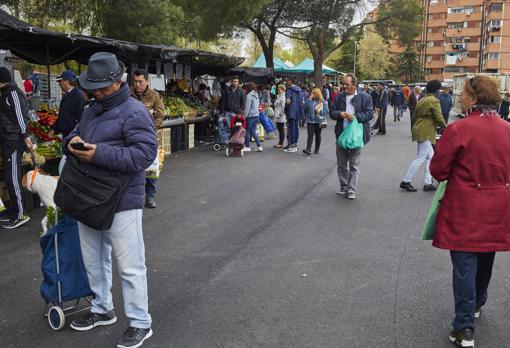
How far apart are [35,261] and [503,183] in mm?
4338

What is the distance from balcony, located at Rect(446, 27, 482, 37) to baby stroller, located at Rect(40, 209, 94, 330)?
102955 millimetres

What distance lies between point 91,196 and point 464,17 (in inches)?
4141

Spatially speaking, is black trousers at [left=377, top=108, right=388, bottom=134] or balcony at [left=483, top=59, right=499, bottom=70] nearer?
black trousers at [left=377, top=108, right=388, bottom=134]

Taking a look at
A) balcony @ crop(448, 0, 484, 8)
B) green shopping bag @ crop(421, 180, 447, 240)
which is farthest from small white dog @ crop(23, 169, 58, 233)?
balcony @ crop(448, 0, 484, 8)

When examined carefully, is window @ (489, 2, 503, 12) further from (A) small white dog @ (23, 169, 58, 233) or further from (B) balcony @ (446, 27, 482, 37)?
(A) small white dog @ (23, 169, 58, 233)

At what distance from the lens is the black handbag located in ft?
11.1

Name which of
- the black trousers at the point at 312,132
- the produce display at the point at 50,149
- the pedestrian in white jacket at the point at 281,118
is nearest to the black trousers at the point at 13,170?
the produce display at the point at 50,149

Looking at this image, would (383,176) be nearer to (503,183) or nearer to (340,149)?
(340,149)

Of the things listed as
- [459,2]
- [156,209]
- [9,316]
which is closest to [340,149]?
[156,209]

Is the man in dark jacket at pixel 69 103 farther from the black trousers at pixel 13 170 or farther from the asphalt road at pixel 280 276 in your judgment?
the asphalt road at pixel 280 276

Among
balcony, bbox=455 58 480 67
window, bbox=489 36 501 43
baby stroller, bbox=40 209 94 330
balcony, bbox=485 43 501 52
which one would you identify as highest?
window, bbox=489 36 501 43

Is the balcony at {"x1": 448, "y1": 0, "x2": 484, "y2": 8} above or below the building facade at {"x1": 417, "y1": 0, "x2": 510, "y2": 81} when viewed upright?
above

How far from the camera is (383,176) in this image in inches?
414

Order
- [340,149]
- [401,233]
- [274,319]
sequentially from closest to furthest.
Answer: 1. [274,319]
2. [401,233]
3. [340,149]
